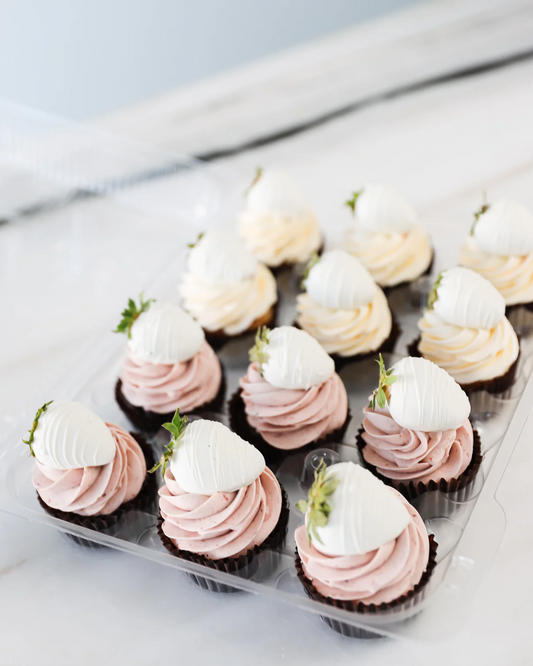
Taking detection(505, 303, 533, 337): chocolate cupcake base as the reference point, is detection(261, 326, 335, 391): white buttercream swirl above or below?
below

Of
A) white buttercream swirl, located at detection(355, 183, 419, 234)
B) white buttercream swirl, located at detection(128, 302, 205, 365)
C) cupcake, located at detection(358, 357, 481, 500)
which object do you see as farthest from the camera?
white buttercream swirl, located at detection(355, 183, 419, 234)

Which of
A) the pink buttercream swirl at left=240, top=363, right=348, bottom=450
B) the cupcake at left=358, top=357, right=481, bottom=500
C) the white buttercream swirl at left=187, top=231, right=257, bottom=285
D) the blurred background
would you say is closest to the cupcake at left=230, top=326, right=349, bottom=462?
the pink buttercream swirl at left=240, top=363, right=348, bottom=450

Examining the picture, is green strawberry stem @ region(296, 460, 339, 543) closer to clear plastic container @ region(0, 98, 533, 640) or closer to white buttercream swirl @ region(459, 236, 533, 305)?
clear plastic container @ region(0, 98, 533, 640)

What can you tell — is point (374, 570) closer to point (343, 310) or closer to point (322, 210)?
point (343, 310)

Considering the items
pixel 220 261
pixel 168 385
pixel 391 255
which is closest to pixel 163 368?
pixel 168 385

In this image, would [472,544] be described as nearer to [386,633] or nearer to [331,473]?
[386,633]

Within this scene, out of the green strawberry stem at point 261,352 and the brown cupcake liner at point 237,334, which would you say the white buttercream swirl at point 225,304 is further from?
the green strawberry stem at point 261,352

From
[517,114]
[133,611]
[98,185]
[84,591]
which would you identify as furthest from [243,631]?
[517,114]

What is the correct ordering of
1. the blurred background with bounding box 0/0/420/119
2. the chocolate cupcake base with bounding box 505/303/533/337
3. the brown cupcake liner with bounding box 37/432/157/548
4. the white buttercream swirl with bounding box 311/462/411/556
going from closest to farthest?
1. the white buttercream swirl with bounding box 311/462/411/556
2. the brown cupcake liner with bounding box 37/432/157/548
3. the chocolate cupcake base with bounding box 505/303/533/337
4. the blurred background with bounding box 0/0/420/119
